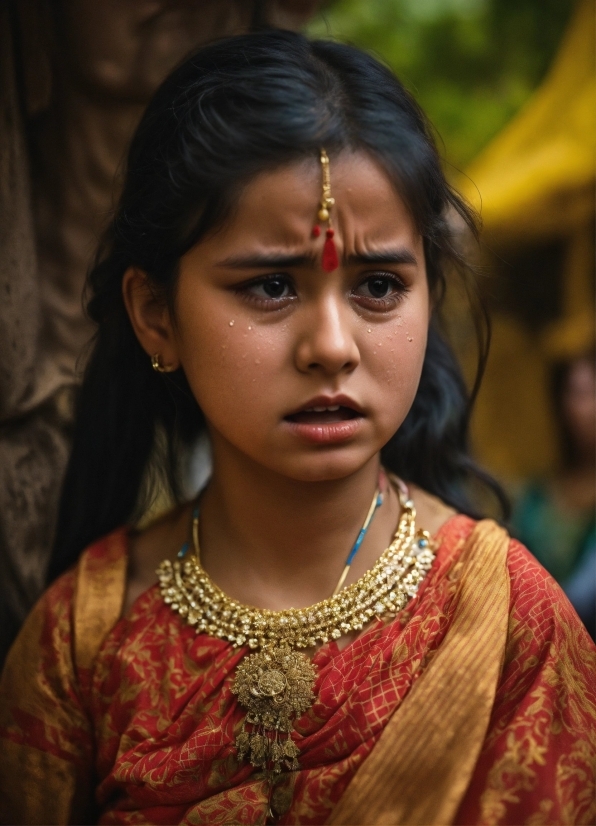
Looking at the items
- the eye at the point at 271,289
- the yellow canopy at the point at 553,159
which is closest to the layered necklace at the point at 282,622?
the eye at the point at 271,289

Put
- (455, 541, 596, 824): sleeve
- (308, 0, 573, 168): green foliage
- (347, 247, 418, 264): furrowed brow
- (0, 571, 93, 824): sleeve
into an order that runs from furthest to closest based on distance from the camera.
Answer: (308, 0, 573, 168): green foliage < (0, 571, 93, 824): sleeve < (347, 247, 418, 264): furrowed brow < (455, 541, 596, 824): sleeve

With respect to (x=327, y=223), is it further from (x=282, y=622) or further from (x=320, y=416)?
(x=282, y=622)

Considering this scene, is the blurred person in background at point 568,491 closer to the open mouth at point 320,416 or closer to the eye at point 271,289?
the open mouth at point 320,416

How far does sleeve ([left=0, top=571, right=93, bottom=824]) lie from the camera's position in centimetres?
149

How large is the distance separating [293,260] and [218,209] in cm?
14

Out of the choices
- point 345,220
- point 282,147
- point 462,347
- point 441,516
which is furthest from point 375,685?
point 462,347

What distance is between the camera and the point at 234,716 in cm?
141

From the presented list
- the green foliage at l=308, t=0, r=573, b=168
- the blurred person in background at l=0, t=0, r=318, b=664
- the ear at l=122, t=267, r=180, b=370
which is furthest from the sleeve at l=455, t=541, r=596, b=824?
the green foliage at l=308, t=0, r=573, b=168

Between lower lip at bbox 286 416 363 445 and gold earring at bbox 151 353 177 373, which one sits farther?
gold earring at bbox 151 353 177 373

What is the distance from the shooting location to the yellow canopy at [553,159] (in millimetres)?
3398

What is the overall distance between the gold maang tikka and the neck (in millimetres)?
385

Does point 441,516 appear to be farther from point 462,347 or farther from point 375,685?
point 462,347

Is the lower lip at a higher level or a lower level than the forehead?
lower

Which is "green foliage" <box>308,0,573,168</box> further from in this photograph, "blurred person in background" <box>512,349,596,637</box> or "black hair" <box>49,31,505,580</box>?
"black hair" <box>49,31,505,580</box>
